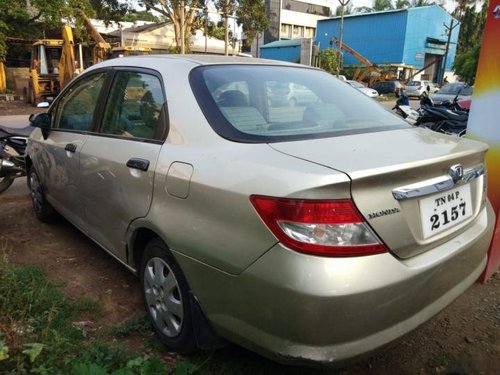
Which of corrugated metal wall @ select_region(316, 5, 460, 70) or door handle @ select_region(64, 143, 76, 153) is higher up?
corrugated metal wall @ select_region(316, 5, 460, 70)

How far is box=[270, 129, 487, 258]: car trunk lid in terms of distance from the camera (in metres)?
1.82

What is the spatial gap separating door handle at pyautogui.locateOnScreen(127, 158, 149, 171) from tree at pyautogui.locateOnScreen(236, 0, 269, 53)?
28.1 metres

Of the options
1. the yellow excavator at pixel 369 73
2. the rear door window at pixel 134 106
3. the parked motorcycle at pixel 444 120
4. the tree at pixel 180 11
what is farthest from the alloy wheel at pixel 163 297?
the yellow excavator at pixel 369 73

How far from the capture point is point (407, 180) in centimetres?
191

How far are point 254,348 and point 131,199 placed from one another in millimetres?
1183

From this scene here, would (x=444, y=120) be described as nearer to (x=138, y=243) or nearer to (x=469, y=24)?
(x=138, y=243)

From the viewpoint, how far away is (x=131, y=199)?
8.68ft

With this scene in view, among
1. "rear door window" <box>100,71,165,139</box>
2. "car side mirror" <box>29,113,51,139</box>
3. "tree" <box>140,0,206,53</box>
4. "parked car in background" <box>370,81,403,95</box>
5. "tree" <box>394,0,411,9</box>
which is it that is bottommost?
"parked car in background" <box>370,81,403,95</box>

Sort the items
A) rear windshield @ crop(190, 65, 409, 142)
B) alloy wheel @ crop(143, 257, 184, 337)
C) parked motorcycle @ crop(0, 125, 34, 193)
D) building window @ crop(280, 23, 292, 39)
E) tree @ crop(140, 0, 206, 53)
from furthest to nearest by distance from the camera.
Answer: building window @ crop(280, 23, 292, 39), tree @ crop(140, 0, 206, 53), parked motorcycle @ crop(0, 125, 34, 193), alloy wheel @ crop(143, 257, 184, 337), rear windshield @ crop(190, 65, 409, 142)

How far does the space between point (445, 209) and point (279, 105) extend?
3.51 feet

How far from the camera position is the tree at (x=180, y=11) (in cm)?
2566

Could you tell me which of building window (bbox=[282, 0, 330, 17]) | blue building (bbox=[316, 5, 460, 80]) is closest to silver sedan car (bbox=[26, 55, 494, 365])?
blue building (bbox=[316, 5, 460, 80])

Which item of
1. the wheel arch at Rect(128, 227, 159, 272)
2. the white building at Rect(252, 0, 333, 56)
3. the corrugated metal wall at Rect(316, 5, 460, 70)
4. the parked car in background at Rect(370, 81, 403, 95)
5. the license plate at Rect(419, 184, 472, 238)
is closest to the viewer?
the license plate at Rect(419, 184, 472, 238)

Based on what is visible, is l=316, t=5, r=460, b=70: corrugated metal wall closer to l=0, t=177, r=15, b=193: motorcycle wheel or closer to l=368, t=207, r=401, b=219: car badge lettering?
l=0, t=177, r=15, b=193: motorcycle wheel
